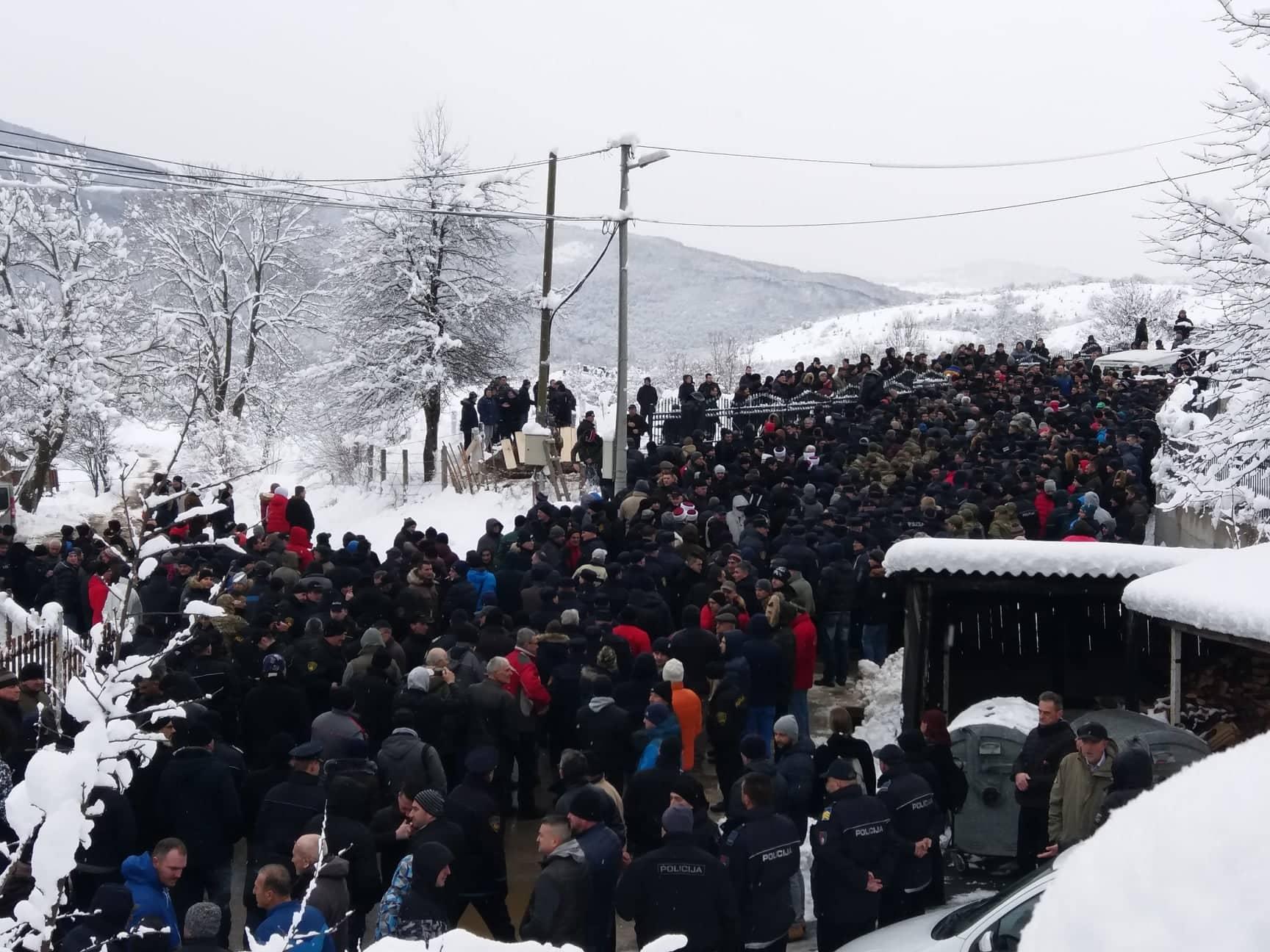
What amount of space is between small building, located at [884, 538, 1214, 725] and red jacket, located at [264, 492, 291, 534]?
414 inches

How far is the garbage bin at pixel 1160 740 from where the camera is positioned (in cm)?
862

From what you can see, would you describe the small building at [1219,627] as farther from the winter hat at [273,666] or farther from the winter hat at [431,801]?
the winter hat at [273,666]

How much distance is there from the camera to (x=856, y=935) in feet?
24.3

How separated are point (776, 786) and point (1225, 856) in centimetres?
616

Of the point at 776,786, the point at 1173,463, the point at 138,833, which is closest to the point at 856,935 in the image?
the point at 776,786

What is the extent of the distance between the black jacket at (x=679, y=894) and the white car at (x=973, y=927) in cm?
80

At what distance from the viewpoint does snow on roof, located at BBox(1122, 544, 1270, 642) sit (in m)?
8.13

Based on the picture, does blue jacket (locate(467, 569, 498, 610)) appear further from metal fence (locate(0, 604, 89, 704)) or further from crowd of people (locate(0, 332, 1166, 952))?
metal fence (locate(0, 604, 89, 704))

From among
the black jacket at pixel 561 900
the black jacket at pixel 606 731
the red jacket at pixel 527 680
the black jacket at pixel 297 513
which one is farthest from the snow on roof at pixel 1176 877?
the black jacket at pixel 297 513

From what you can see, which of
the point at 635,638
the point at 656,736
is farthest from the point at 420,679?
the point at 635,638

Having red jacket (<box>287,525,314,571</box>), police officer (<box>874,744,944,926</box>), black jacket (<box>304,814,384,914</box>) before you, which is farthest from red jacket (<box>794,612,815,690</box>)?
red jacket (<box>287,525,314,571</box>)

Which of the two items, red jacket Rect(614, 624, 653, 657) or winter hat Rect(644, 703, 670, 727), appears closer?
winter hat Rect(644, 703, 670, 727)

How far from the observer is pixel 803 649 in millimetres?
12047

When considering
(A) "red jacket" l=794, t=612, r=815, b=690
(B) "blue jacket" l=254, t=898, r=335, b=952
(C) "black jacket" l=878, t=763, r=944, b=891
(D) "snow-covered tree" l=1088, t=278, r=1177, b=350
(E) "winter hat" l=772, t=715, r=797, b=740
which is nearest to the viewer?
(B) "blue jacket" l=254, t=898, r=335, b=952
